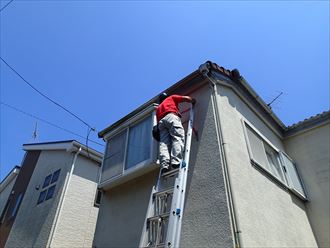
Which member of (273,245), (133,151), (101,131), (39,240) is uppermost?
(101,131)

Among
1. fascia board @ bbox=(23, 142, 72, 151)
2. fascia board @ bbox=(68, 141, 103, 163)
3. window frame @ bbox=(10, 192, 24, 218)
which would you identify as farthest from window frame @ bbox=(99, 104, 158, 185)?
window frame @ bbox=(10, 192, 24, 218)

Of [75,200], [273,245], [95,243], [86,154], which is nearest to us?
[273,245]

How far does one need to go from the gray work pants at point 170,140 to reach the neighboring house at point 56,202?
695 centimetres

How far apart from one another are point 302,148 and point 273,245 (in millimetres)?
3823

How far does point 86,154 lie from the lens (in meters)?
11.8

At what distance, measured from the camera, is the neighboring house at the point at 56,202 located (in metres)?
10.2

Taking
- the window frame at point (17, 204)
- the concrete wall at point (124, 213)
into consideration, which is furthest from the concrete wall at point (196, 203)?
the window frame at point (17, 204)

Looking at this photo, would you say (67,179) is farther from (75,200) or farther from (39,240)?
(39,240)

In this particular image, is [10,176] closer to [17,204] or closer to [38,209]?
[17,204]

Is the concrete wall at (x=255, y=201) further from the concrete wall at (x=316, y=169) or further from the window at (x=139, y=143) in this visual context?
the window at (x=139, y=143)

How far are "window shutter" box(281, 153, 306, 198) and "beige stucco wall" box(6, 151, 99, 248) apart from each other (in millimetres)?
7901

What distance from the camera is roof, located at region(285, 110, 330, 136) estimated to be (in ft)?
23.3

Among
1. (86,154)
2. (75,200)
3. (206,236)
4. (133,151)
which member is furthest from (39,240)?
(206,236)

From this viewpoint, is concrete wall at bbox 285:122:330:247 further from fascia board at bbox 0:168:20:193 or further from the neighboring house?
fascia board at bbox 0:168:20:193
